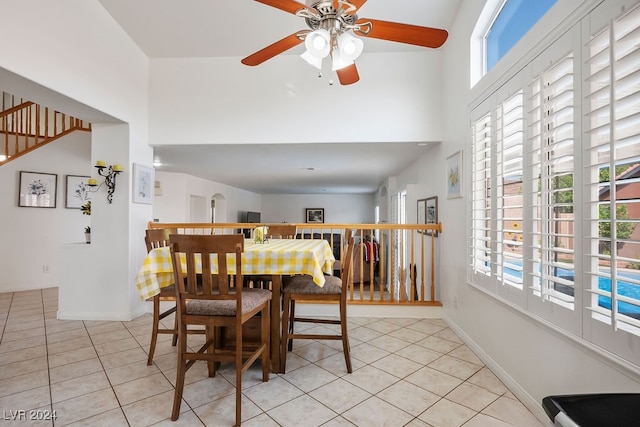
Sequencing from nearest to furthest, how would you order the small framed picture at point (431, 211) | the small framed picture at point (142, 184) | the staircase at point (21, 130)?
the small framed picture at point (142, 184) < the small framed picture at point (431, 211) < the staircase at point (21, 130)

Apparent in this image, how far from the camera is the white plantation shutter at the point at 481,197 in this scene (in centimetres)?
228

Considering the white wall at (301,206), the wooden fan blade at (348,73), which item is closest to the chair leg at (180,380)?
the wooden fan blade at (348,73)

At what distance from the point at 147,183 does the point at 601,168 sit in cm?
390

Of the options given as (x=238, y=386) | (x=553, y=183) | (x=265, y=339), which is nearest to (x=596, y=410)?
(x=553, y=183)

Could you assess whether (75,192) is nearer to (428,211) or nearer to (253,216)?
(253,216)

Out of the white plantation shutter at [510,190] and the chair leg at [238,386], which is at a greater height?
the white plantation shutter at [510,190]

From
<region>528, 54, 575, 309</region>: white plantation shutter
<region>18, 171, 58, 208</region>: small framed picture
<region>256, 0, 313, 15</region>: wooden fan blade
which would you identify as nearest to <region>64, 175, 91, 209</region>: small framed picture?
<region>18, 171, 58, 208</region>: small framed picture

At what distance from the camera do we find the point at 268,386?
1951 mm

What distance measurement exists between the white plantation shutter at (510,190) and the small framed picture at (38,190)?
6.22m

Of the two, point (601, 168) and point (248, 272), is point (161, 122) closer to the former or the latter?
point (248, 272)

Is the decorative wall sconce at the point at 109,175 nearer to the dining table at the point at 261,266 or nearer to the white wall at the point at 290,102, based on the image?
the white wall at the point at 290,102

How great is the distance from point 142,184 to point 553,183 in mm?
3703

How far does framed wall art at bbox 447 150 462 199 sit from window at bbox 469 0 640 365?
0.66 metres

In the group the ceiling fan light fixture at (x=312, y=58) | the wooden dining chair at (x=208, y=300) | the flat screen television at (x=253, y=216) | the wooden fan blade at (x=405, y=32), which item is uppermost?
the wooden fan blade at (x=405, y=32)
